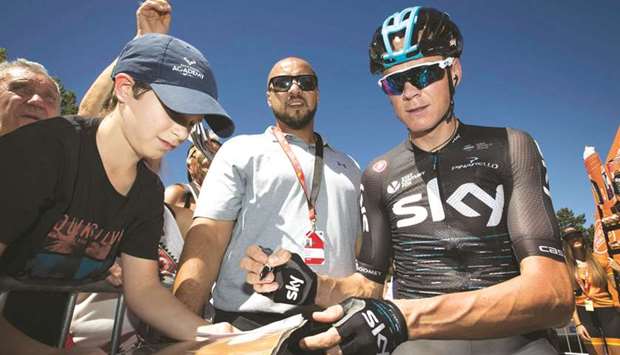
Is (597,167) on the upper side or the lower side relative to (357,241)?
upper

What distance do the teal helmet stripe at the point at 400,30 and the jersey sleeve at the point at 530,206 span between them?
40.0 inches

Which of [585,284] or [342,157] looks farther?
[585,284]

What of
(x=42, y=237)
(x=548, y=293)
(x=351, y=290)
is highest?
(x=42, y=237)

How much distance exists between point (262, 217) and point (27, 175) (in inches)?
75.8

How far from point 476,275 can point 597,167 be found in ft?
47.0

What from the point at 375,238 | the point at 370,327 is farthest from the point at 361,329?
the point at 375,238

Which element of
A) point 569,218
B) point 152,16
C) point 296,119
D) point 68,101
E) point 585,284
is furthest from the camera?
point 569,218

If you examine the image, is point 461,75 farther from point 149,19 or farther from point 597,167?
point 597,167

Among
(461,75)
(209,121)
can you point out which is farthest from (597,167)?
(209,121)

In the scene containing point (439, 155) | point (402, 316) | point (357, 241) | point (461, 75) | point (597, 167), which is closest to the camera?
point (402, 316)

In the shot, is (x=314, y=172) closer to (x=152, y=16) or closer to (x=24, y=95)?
(x=152, y=16)

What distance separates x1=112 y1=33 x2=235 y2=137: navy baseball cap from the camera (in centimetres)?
234

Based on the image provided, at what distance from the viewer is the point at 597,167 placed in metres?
13.4

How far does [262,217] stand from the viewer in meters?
3.53
